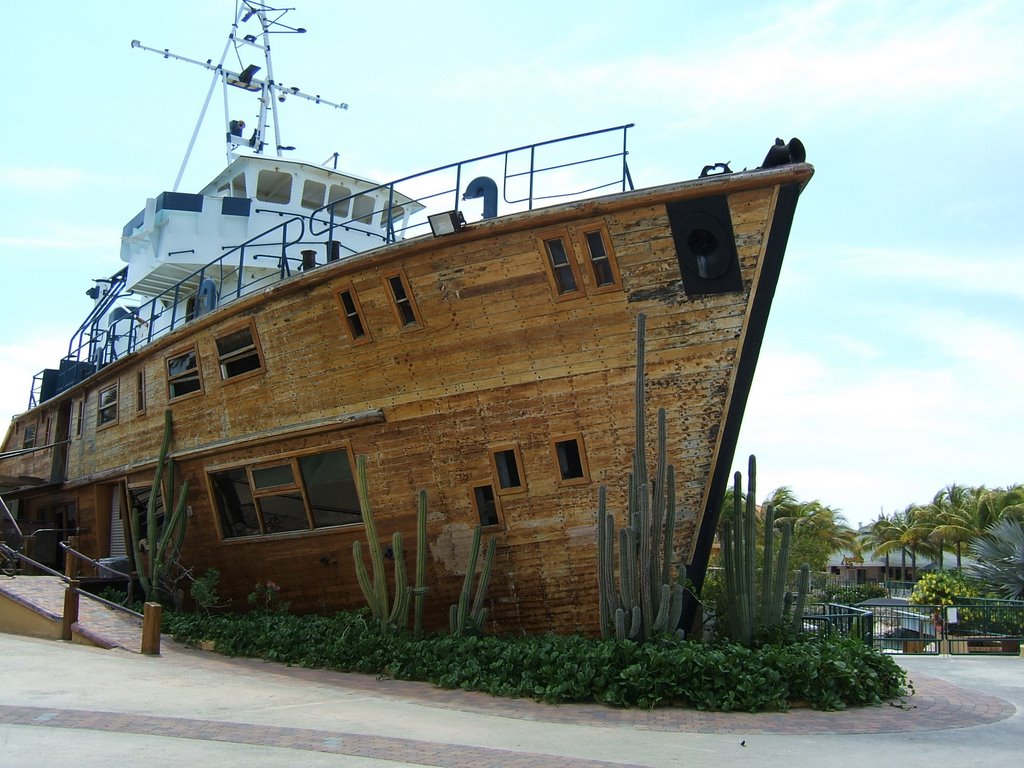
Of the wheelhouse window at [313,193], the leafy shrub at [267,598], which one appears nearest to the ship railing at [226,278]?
the wheelhouse window at [313,193]

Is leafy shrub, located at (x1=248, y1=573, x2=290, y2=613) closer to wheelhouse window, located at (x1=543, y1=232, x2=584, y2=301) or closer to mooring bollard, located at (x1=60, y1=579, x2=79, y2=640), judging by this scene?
mooring bollard, located at (x1=60, y1=579, x2=79, y2=640)

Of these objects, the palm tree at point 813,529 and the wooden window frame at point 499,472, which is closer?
the wooden window frame at point 499,472

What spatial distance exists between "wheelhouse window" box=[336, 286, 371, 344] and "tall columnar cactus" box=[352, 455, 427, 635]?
5.01ft

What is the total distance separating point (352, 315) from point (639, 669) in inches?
212

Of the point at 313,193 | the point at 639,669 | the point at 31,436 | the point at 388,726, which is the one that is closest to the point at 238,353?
the point at 313,193

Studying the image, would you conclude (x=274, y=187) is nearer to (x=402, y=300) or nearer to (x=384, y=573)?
(x=402, y=300)

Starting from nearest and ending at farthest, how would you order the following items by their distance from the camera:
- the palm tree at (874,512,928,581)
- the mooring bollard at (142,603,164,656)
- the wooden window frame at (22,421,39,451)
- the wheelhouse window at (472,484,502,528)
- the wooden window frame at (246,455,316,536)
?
the wheelhouse window at (472,484,502,528)
the mooring bollard at (142,603,164,656)
the wooden window frame at (246,455,316,536)
the wooden window frame at (22,421,39,451)
the palm tree at (874,512,928,581)

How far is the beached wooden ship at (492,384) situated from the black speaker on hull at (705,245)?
2 centimetres

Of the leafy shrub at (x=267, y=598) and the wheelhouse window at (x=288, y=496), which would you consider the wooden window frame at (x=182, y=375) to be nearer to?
the wheelhouse window at (x=288, y=496)

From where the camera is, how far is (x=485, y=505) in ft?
33.8

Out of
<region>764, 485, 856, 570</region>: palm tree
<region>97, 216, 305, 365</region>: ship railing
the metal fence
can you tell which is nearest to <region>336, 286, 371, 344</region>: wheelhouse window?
<region>97, 216, 305, 365</region>: ship railing

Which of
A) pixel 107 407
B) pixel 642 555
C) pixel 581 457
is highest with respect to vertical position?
pixel 107 407

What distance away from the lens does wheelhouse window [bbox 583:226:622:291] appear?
32.4 ft

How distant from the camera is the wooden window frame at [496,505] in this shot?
400 inches
